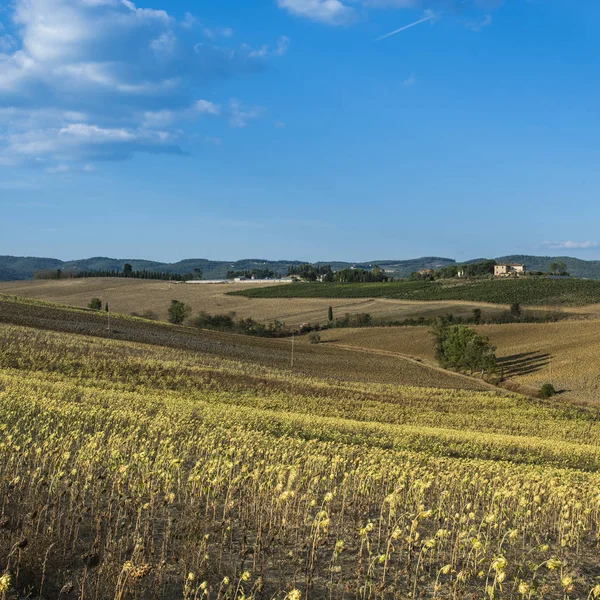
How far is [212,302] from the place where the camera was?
162 meters

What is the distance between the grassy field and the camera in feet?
24.6

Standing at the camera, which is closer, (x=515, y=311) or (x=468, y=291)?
(x=515, y=311)

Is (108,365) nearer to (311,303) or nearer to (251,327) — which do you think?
(251,327)

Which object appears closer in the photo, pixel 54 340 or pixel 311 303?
pixel 54 340

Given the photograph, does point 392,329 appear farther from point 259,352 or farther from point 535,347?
point 259,352

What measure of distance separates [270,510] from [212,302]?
154 metres

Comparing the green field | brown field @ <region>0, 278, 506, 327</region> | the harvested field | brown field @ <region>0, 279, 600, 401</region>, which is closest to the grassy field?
the harvested field

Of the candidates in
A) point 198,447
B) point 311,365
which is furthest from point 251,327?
point 198,447

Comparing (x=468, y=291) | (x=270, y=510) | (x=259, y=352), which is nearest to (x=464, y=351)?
(x=259, y=352)

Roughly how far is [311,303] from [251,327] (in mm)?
39692

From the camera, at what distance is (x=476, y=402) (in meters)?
53.3

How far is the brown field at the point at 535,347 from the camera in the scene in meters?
74.2

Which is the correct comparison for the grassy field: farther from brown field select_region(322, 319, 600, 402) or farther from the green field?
the green field

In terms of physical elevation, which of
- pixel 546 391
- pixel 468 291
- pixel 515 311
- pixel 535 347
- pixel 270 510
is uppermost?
pixel 468 291
